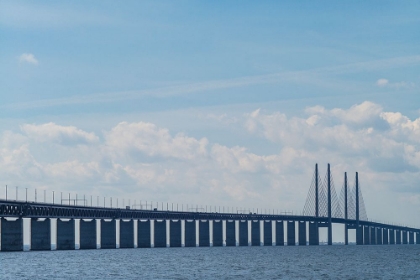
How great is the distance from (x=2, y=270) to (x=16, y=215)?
148 ft

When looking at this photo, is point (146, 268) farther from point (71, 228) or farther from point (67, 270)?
point (71, 228)

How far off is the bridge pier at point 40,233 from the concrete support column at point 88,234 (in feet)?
55.9

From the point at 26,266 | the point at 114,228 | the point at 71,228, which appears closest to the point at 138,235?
the point at 114,228

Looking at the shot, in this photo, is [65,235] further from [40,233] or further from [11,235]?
[11,235]

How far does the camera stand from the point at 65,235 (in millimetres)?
159000

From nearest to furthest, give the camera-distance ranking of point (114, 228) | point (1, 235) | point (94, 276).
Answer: point (94, 276) < point (1, 235) < point (114, 228)

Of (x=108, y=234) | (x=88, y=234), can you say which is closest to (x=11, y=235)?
(x=88, y=234)

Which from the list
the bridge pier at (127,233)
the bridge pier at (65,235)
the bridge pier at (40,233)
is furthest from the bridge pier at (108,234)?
the bridge pier at (40,233)

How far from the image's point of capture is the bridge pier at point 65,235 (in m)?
158

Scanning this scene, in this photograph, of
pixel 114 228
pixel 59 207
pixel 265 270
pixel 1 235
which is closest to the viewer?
pixel 265 270

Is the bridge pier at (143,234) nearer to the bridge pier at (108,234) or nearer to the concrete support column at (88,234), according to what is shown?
the bridge pier at (108,234)

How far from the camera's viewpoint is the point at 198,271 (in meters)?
97.0

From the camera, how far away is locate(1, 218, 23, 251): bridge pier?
137250mm

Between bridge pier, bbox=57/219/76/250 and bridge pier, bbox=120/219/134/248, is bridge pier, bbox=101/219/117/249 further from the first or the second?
bridge pier, bbox=57/219/76/250
